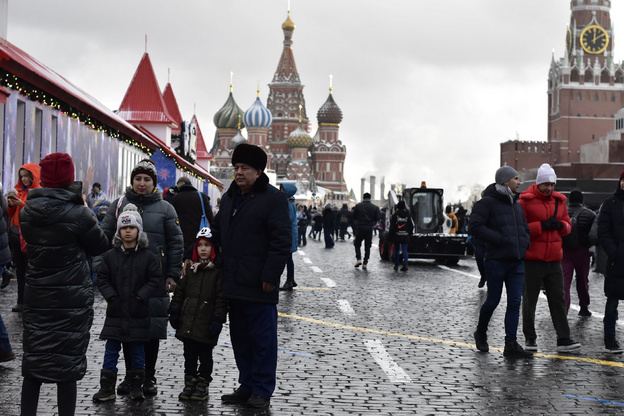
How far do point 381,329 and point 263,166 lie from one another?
421cm

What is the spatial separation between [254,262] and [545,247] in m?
3.88

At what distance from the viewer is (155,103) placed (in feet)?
152

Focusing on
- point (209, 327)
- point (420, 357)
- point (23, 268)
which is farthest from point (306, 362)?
point (23, 268)

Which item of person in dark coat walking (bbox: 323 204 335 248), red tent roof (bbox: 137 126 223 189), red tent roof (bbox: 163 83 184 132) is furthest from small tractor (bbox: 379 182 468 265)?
red tent roof (bbox: 163 83 184 132)

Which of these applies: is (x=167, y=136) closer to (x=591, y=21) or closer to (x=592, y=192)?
(x=592, y=192)

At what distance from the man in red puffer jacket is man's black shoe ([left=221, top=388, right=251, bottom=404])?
11.6 feet

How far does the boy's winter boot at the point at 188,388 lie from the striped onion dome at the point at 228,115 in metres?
133

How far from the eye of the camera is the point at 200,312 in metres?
6.84

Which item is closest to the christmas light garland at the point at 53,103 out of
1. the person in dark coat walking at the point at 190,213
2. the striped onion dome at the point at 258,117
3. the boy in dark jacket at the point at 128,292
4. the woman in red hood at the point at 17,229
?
the woman in red hood at the point at 17,229

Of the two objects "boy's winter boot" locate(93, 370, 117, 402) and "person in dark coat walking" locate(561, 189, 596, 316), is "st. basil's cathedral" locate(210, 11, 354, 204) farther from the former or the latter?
"boy's winter boot" locate(93, 370, 117, 402)

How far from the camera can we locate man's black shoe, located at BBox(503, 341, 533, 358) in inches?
349

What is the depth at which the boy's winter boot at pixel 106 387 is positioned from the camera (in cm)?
662

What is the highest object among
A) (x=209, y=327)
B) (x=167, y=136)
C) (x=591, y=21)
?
(x=591, y=21)

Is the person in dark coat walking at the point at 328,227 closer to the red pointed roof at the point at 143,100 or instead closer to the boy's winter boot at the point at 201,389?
the red pointed roof at the point at 143,100
